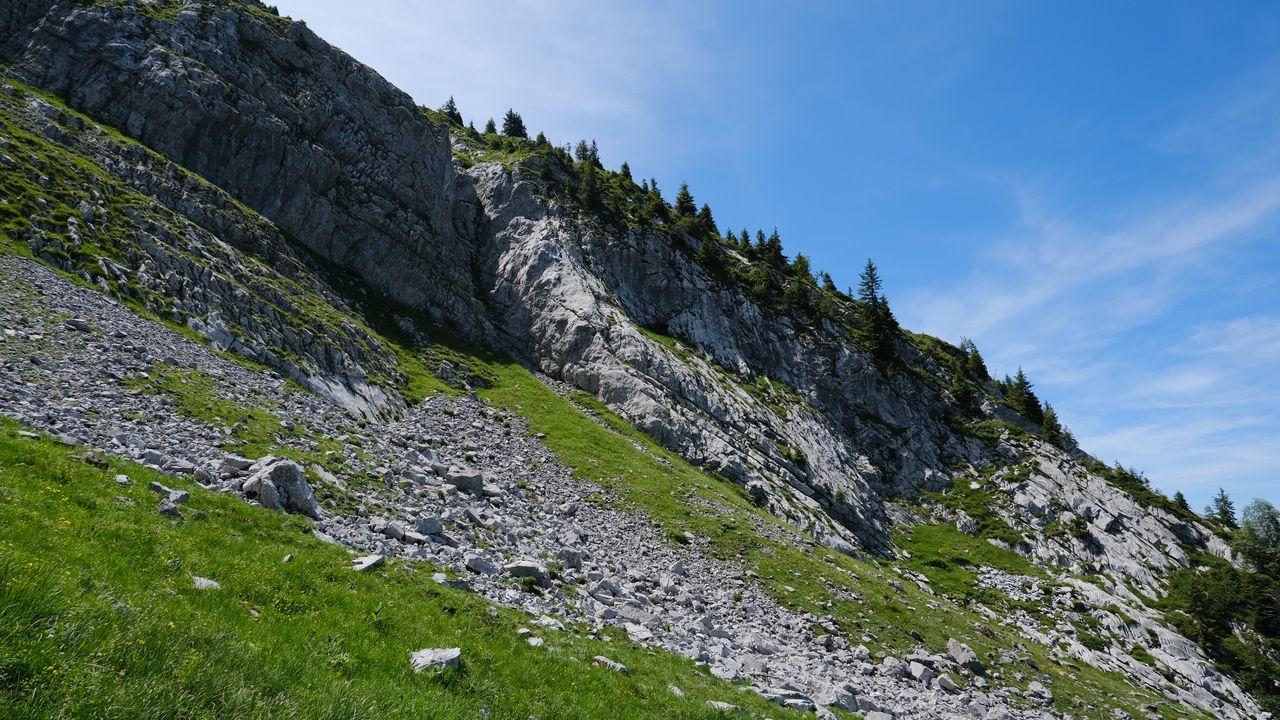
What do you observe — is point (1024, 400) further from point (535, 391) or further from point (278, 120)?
Result: point (278, 120)

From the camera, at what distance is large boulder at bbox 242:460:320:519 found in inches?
696

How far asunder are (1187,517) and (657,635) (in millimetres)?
99116

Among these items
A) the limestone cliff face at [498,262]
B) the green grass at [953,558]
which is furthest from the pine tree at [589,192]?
the green grass at [953,558]

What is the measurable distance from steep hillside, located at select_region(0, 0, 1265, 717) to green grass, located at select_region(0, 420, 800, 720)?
1005 millimetres

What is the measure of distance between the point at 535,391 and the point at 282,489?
4105cm

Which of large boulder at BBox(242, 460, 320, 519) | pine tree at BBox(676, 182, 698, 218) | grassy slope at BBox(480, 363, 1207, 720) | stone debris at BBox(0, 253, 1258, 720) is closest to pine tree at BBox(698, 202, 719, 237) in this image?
pine tree at BBox(676, 182, 698, 218)

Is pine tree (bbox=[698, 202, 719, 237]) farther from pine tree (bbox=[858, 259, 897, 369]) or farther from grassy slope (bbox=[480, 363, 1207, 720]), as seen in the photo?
grassy slope (bbox=[480, 363, 1207, 720])

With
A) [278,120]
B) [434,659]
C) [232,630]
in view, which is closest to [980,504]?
[434,659]

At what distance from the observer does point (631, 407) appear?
61.5 metres

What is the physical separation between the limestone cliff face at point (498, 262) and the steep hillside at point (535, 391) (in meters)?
0.43

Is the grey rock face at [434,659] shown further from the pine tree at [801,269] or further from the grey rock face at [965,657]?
the pine tree at [801,269]

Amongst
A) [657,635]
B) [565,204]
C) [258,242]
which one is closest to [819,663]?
[657,635]

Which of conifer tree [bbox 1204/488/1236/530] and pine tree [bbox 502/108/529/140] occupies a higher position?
pine tree [bbox 502/108/529/140]

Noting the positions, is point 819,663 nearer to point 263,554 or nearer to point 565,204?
point 263,554
